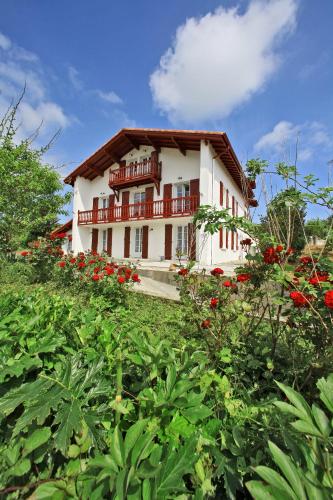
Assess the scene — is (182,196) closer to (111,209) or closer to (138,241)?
(138,241)

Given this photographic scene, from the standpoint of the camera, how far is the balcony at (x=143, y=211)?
44.8 ft

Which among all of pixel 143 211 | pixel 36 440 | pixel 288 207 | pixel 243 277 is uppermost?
pixel 143 211

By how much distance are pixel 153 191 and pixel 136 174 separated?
1736 mm

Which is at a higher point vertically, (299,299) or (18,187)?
(18,187)

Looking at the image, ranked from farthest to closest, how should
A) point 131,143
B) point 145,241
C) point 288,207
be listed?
point 131,143, point 145,241, point 288,207

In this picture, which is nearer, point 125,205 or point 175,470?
point 175,470

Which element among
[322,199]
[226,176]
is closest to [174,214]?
[226,176]

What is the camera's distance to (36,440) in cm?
98

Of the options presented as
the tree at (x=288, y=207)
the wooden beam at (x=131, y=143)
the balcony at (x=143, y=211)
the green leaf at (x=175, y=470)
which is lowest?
the green leaf at (x=175, y=470)

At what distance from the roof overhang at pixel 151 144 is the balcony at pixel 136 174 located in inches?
40.6

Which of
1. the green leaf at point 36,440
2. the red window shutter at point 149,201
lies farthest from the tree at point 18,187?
the green leaf at point 36,440

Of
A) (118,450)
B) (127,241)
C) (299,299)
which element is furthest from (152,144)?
(118,450)

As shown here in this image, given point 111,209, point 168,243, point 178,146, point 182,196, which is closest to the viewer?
point 178,146

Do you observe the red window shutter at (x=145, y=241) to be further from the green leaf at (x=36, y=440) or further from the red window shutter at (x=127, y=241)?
the green leaf at (x=36, y=440)
